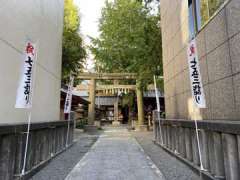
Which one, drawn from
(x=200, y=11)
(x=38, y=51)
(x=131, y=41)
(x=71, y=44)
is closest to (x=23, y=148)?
(x=38, y=51)

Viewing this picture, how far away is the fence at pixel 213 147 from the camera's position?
351cm

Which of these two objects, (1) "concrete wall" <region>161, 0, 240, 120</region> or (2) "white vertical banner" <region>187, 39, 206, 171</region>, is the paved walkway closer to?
(2) "white vertical banner" <region>187, 39, 206, 171</region>

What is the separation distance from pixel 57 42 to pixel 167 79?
490cm

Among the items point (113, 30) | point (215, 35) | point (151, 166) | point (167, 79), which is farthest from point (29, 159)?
point (113, 30)

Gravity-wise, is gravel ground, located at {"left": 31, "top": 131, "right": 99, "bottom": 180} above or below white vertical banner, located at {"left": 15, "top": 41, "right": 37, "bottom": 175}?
below

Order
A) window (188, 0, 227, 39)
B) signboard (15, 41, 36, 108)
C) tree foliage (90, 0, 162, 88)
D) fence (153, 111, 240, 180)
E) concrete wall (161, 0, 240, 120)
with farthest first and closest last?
tree foliage (90, 0, 162, 88) < window (188, 0, 227, 39) < signboard (15, 41, 36, 108) < concrete wall (161, 0, 240, 120) < fence (153, 111, 240, 180)

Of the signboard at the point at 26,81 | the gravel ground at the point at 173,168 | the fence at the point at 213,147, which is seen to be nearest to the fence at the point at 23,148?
the signboard at the point at 26,81

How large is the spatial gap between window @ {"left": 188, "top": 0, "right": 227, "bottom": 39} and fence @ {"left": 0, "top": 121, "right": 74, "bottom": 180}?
186 inches

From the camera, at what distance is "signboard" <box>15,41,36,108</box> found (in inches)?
182

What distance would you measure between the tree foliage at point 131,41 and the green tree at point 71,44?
3.49 metres

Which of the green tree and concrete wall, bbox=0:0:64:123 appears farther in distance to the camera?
the green tree

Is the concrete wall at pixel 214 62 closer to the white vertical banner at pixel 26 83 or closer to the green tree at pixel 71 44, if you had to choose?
the white vertical banner at pixel 26 83

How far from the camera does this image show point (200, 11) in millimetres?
6133

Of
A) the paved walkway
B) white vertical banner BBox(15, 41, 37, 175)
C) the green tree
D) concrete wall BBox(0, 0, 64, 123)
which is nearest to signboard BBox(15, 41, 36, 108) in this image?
white vertical banner BBox(15, 41, 37, 175)
